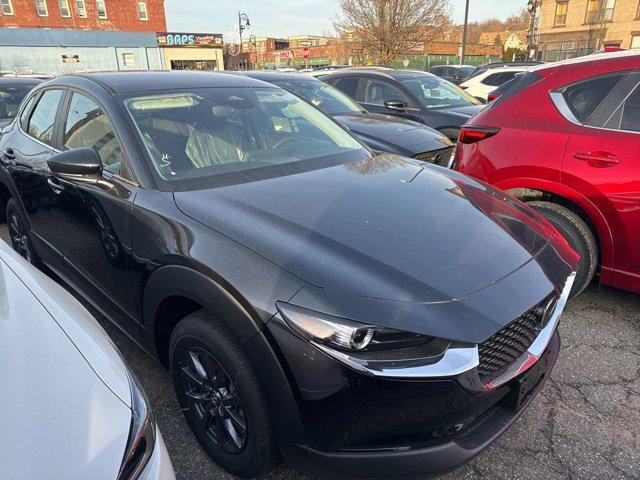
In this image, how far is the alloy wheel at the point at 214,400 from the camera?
6.17ft

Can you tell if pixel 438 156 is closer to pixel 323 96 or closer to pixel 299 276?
pixel 323 96

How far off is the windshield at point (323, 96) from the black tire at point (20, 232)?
12.5ft

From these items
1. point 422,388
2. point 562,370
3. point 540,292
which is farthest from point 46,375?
point 562,370

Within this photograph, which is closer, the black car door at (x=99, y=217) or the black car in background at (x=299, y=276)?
the black car in background at (x=299, y=276)

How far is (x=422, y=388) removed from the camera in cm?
149

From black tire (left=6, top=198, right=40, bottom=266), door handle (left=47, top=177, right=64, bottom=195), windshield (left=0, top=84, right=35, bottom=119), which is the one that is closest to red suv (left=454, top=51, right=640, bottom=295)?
door handle (left=47, top=177, right=64, bottom=195)

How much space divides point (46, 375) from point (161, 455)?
388mm

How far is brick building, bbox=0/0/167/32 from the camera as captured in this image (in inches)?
1649

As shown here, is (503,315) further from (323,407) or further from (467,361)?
(323,407)

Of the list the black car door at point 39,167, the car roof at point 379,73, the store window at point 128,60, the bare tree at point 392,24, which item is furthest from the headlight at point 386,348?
the store window at point 128,60

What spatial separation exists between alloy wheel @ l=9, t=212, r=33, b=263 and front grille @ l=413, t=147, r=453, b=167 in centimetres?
377

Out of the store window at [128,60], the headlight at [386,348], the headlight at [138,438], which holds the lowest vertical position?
the headlight at [138,438]

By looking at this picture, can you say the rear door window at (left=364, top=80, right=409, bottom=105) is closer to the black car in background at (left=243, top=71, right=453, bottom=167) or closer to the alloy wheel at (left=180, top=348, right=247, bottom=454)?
the black car in background at (left=243, top=71, right=453, bottom=167)

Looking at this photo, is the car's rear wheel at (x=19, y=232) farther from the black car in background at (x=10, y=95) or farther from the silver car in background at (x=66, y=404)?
the black car in background at (x=10, y=95)
